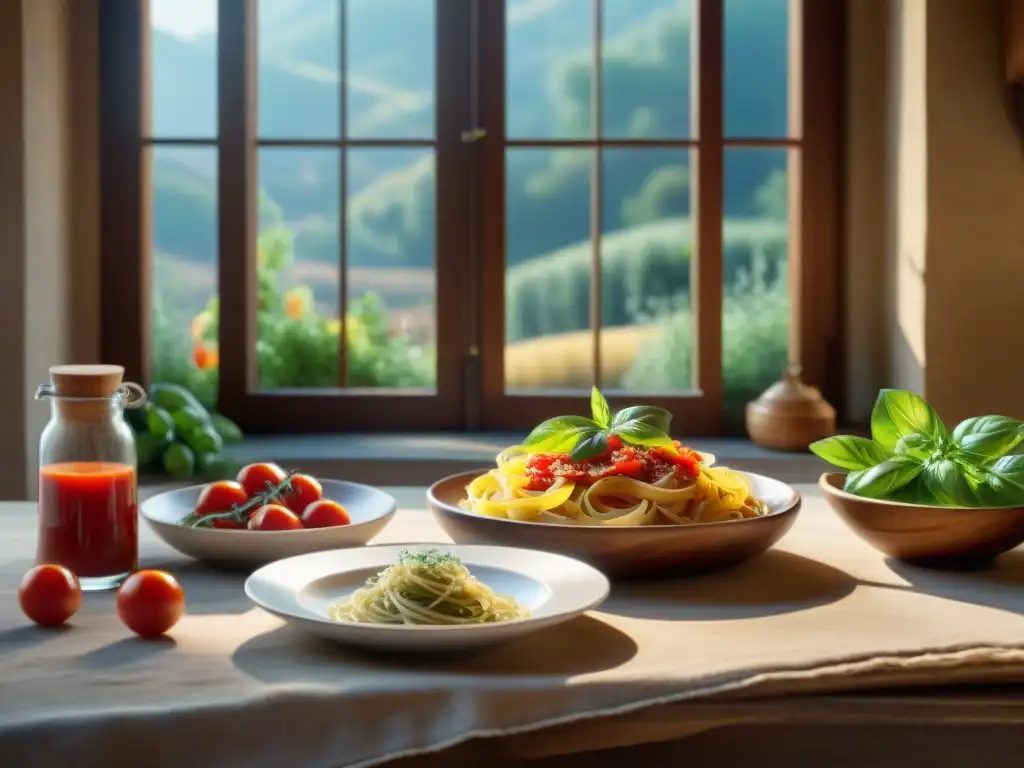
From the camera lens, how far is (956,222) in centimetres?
274

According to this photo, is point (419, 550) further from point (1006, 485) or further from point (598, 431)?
point (1006, 485)

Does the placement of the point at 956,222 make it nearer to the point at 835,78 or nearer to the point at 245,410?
the point at 835,78

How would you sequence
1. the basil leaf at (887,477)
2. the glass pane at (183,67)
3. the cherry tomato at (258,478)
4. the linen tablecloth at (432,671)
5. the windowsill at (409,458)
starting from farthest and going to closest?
1. the glass pane at (183,67)
2. the windowsill at (409,458)
3. the cherry tomato at (258,478)
4. the basil leaf at (887,477)
5. the linen tablecloth at (432,671)

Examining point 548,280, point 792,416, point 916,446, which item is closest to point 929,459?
point 916,446

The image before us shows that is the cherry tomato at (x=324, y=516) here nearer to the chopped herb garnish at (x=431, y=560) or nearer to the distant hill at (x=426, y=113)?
the chopped herb garnish at (x=431, y=560)

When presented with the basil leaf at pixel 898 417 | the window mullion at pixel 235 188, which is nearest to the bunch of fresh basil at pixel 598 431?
the basil leaf at pixel 898 417

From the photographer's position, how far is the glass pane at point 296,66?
3244 mm

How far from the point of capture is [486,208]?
2988 mm

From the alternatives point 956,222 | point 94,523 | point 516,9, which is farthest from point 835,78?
point 94,523

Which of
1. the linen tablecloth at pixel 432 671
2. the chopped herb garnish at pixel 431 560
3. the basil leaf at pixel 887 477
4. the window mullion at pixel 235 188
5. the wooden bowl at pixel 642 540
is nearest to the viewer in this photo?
the linen tablecloth at pixel 432 671

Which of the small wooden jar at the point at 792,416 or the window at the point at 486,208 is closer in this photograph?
the small wooden jar at the point at 792,416

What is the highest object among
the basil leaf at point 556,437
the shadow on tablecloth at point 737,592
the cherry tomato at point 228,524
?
the basil leaf at point 556,437

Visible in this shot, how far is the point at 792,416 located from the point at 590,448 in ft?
5.28

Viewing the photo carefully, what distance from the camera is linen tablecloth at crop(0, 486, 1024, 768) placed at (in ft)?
2.70
